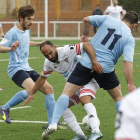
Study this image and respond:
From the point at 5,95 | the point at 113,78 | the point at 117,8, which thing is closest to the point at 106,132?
the point at 113,78

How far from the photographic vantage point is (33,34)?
26.9m

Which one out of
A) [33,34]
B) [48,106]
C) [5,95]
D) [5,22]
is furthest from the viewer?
[33,34]

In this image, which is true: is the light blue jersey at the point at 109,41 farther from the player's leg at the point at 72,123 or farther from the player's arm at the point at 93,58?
the player's leg at the point at 72,123

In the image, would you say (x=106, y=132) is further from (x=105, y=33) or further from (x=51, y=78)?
(x=51, y=78)

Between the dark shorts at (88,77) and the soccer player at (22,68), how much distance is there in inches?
38.1

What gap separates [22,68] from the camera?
5.36 metres

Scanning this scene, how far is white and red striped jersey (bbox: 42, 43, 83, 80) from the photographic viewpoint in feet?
14.1

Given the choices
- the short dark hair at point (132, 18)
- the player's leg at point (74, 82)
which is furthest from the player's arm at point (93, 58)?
the short dark hair at point (132, 18)

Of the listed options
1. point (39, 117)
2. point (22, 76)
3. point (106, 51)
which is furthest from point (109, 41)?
point (39, 117)

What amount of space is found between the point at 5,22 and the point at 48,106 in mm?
20882

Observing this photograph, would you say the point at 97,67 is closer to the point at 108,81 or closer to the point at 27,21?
the point at 108,81

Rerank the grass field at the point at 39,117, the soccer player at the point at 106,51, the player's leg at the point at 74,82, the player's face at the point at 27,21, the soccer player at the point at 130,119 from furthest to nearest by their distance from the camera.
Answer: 1. the player's face at the point at 27,21
2. the grass field at the point at 39,117
3. the soccer player at the point at 106,51
4. the player's leg at the point at 74,82
5. the soccer player at the point at 130,119

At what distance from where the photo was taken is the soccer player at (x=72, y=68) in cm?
415

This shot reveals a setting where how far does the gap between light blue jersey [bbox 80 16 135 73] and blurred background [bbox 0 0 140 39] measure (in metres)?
21.0
